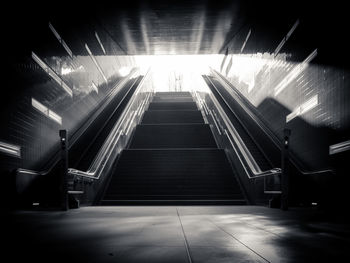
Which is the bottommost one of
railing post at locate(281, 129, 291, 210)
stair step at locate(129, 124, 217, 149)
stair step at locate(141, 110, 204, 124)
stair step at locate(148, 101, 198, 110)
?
railing post at locate(281, 129, 291, 210)

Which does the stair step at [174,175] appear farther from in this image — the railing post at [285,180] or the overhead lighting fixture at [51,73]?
the overhead lighting fixture at [51,73]

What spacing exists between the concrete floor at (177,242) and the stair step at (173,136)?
25.1 feet

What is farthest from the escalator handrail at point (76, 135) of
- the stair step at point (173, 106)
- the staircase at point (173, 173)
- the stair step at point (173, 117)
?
the stair step at point (173, 106)

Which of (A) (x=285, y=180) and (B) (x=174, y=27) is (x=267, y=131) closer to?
(A) (x=285, y=180)

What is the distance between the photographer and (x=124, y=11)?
11.2 meters

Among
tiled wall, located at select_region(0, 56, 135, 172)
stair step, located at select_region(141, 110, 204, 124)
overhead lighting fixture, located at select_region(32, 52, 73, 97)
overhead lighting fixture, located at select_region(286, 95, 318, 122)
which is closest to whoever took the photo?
tiled wall, located at select_region(0, 56, 135, 172)

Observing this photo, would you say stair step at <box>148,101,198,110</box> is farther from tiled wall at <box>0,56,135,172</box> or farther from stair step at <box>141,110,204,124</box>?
tiled wall at <box>0,56,135,172</box>

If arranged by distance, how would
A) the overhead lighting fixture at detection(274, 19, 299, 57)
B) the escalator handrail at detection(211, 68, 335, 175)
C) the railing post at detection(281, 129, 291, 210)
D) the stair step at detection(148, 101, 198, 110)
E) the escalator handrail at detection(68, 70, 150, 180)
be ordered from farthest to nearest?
1. the stair step at detection(148, 101, 198, 110)
2. the overhead lighting fixture at detection(274, 19, 299, 57)
3. the escalator handrail at detection(68, 70, 150, 180)
4. the escalator handrail at detection(211, 68, 335, 175)
5. the railing post at detection(281, 129, 291, 210)

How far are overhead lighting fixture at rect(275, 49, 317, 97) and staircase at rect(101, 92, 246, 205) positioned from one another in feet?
7.86

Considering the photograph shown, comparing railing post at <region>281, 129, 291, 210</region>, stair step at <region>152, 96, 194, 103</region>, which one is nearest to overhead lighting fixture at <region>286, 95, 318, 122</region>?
railing post at <region>281, 129, 291, 210</region>

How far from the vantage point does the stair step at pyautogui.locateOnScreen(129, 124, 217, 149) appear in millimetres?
12367

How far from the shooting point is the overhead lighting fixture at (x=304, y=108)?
8.10 metres

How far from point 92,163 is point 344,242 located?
6.20 metres

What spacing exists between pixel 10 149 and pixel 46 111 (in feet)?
6.54
